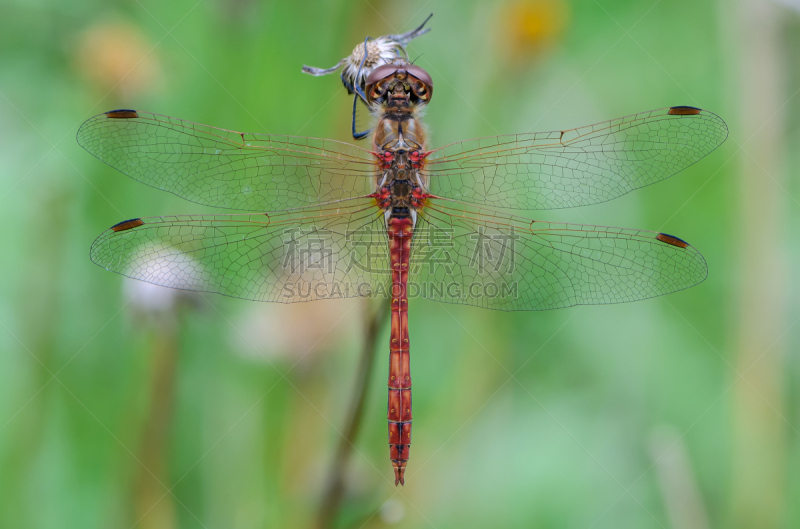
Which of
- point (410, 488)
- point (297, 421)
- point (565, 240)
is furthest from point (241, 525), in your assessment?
point (565, 240)

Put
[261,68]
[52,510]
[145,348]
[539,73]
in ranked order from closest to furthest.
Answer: [52,510], [145,348], [261,68], [539,73]

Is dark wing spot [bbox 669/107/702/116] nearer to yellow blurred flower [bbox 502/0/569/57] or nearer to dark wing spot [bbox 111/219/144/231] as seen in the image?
yellow blurred flower [bbox 502/0/569/57]

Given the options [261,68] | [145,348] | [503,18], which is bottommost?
[145,348]

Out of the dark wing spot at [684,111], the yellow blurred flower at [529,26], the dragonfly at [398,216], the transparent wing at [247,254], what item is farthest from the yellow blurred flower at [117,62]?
the dark wing spot at [684,111]

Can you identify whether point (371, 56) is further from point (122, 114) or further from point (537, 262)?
point (537, 262)

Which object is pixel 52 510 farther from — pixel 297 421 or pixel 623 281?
pixel 623 281

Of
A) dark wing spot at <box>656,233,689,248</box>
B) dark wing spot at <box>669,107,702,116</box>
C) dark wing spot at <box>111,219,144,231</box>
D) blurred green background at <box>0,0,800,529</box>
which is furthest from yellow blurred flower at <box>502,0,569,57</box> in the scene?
dark wing spot at <box>111,219,144,231</box>

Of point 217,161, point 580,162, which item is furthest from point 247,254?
point 580,162
